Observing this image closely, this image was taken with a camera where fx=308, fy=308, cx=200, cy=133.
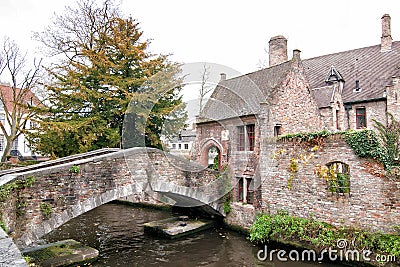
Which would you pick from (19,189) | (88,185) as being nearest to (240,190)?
(88,185)

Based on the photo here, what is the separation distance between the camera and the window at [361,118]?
17.1 metres

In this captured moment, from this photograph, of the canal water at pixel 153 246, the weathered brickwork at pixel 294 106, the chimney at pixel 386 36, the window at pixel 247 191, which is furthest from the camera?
the chimney at pixel 386 36

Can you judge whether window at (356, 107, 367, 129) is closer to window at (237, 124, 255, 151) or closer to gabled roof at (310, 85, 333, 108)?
gabled roof at (310, 85, 333, 108)

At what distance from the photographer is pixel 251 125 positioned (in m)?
13.2

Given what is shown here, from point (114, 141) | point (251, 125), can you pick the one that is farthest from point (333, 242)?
point (114, 141)

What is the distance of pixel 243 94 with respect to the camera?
50.4ft

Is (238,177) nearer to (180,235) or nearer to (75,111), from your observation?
(180,235)

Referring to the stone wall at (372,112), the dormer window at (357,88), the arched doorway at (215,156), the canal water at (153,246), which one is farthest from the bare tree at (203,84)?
the dormer window at (357,88)

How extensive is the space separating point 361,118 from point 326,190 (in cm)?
934

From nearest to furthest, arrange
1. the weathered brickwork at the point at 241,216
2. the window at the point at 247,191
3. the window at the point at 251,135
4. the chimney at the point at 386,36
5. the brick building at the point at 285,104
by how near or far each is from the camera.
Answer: the weathered brickwork at the point at 241,216, the window at the point at 247,191, the brick building at the point at 285,104, the window at the point at 251,135, the chimney at the point at 386,36

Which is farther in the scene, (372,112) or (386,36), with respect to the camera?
(386,36)

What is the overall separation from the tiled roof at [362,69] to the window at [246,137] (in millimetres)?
7888

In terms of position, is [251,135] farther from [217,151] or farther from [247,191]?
[217,151]

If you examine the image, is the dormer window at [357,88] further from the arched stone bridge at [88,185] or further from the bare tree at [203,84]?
the arched stone bridge at [88,185]
